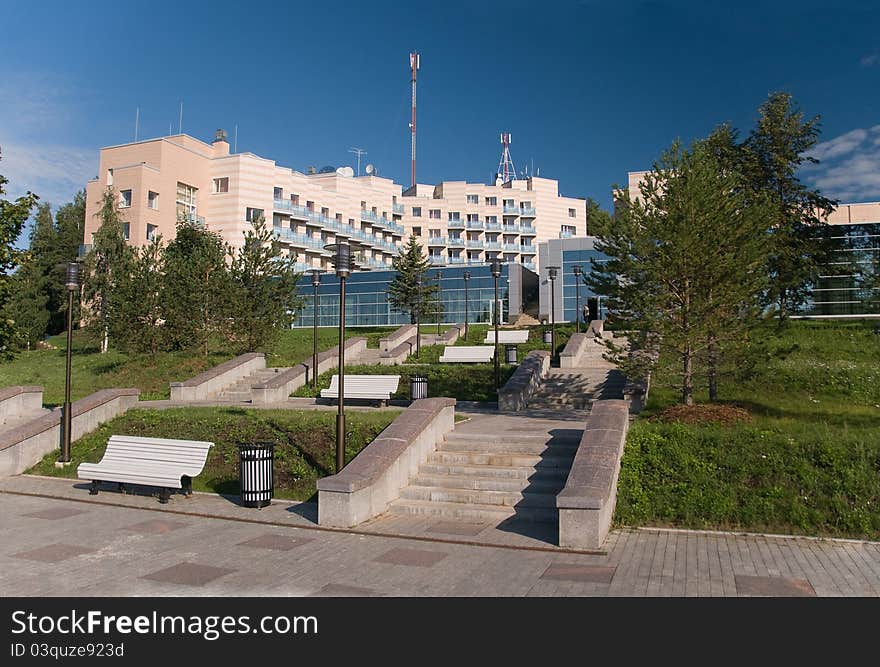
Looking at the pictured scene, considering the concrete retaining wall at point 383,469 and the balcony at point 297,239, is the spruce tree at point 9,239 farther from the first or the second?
the balcony at point 297,239

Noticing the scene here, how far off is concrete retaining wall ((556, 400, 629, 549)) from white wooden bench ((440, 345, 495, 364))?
1596 cm

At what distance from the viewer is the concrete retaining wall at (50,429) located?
1428 cm

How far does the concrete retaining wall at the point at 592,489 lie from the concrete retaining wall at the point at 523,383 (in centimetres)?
739

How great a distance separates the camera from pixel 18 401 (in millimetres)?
18750

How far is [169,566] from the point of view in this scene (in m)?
7.86

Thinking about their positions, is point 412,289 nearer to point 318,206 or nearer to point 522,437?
point 522,437

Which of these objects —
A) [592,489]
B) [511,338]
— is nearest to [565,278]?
[511,338]

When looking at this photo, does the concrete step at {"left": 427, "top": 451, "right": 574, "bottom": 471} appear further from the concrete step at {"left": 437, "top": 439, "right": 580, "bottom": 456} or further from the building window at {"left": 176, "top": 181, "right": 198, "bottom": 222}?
the building window at {"left": 176, "top": 181, "right": 198, "bottom": 222}
